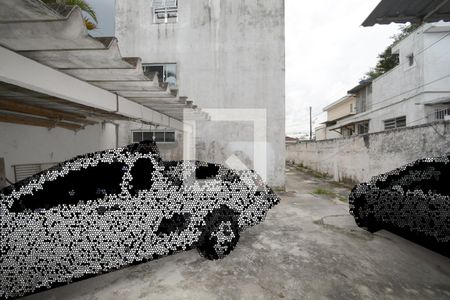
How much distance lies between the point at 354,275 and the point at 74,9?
4.11m

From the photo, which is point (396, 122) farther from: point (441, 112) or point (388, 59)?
point (388, 59)

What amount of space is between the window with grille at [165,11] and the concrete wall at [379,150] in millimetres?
8414

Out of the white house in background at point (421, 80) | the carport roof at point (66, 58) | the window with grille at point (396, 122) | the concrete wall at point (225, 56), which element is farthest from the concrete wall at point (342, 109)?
the carport roof at point (66, 58)

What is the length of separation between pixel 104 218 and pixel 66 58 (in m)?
1.82

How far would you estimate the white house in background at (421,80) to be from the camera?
1234cm

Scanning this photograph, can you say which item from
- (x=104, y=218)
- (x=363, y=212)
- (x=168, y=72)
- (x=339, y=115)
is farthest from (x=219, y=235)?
(x=339, y=115)

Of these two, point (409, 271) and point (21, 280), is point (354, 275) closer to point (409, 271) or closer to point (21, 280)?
point (409, 271)

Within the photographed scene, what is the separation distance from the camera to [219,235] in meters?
3.58

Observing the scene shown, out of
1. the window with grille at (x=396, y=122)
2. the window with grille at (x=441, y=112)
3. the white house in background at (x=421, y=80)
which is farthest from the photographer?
the window with grille at (x=396, y=122)

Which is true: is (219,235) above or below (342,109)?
below

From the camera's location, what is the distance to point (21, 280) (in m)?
2.37

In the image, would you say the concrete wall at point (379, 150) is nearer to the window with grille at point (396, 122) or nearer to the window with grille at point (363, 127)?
the window with grille at point (396, 122)

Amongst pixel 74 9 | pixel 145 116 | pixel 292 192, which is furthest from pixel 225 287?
pixel 292 192

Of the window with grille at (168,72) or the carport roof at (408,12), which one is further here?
the window with grille at (168,72)
